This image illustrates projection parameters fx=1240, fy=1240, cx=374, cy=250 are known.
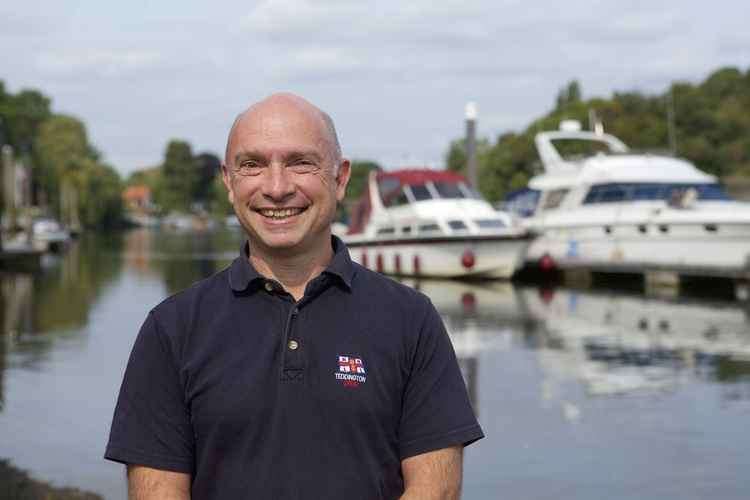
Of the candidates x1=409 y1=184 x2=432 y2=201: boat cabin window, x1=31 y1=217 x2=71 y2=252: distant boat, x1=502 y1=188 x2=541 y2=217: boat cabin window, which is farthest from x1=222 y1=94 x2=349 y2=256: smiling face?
x1=31 y1=217 x2=71 y2=252: distant boat

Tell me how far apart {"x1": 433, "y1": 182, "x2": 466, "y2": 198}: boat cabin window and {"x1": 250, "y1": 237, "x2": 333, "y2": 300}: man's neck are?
33.2 metres

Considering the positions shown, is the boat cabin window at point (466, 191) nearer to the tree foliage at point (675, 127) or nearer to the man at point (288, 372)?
the tree foliage at point (675, 127)

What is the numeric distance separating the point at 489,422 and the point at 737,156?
192ft

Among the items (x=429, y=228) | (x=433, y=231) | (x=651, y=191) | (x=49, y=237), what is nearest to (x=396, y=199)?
(x=429, y=228)

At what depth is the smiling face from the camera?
298cm

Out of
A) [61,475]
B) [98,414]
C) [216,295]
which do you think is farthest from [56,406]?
[216,295]

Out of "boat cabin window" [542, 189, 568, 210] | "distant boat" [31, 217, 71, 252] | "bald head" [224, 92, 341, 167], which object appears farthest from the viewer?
"distant boat" [31, 217, 71, 252]

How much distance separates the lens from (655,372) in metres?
14.2

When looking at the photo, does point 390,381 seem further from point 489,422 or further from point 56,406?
point 56,406

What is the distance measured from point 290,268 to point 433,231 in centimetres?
3162

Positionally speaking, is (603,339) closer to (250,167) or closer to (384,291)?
(384,291)

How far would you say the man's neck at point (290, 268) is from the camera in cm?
302

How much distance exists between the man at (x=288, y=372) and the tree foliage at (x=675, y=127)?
188 ft

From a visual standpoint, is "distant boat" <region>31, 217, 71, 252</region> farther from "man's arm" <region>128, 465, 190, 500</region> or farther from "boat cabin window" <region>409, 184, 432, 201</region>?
"man's arm" <region>128, 465, 190, 500</region>
